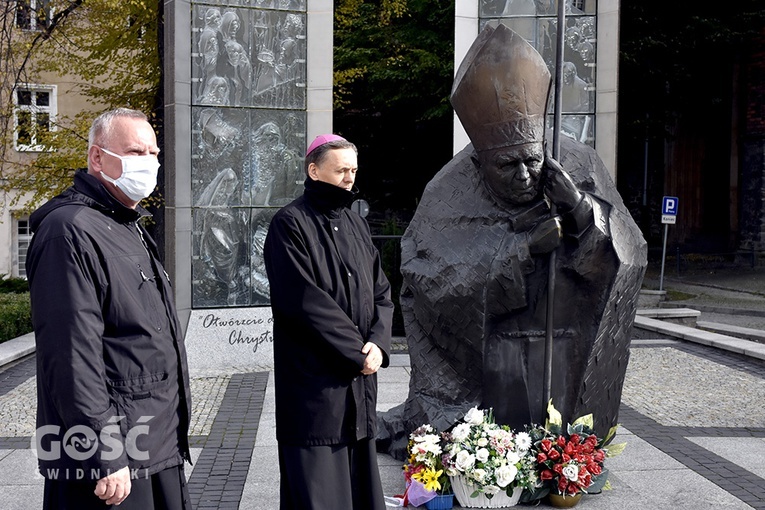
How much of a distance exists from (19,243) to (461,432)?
73.5 feet

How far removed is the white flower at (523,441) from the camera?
4.68 meters

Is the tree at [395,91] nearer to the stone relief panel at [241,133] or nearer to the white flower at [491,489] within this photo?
the stone relief panel at [241,133]

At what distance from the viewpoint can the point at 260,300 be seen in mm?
10188

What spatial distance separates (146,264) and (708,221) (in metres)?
27.8

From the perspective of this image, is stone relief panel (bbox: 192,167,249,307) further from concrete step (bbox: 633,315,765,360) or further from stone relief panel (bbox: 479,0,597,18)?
concrete step (bbox: 633,315,765,360)

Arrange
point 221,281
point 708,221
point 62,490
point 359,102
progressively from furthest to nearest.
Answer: point 708,221 → point 359,102 → point 221,281 → point 62,490

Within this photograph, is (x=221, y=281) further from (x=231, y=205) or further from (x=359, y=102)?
(x=359, y=102)

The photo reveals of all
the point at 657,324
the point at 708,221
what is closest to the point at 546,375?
the point at 657,324

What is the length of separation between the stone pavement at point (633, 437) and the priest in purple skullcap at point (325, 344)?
1.45 meters

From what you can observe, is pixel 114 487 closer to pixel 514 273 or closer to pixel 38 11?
pixel 514 273

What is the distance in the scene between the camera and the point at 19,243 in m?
24.6

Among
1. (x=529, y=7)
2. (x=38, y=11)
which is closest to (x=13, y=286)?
(x=38, y=11)
